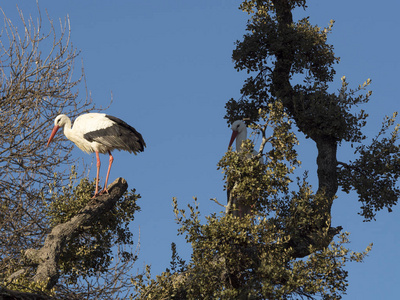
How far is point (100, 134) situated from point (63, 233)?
9.16 feet

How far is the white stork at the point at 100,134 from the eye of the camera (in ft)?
46.8

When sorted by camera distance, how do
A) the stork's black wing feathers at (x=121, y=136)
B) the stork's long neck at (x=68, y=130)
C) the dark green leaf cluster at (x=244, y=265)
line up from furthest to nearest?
the stork's long neck at (x=68, y=130) < the stork's black wing feathers at (x=121, y=136) < the dark green leaf cluster at (x=244, y=265)

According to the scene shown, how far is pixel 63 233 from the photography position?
41.8 feet

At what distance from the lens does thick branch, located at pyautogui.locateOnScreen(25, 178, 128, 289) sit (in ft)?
40.4

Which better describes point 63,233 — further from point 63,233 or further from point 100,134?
point 100,134

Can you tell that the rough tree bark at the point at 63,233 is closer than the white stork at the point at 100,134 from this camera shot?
Yes

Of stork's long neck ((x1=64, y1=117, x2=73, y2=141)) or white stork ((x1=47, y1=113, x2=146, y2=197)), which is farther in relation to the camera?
stork's long neck ((x1=64, y1=117, x2=73, y2=141))

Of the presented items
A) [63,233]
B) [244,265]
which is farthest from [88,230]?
[244,265]

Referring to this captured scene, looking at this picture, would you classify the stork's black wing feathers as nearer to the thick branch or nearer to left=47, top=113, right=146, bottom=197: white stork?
left=47, top=113, right=146, bottom=197: white stork

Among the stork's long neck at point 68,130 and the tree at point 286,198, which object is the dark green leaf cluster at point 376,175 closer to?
the tree at point 286,198

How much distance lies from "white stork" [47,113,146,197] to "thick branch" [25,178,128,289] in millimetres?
387

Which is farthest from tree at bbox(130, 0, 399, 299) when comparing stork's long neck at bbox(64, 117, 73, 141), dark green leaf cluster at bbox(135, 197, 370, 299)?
stork's long neck at bbox(64, 117, 73, 141)

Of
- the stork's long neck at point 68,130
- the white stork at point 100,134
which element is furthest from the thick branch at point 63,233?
the stork's long neck at point 68,130

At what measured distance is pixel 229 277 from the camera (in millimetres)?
11750
